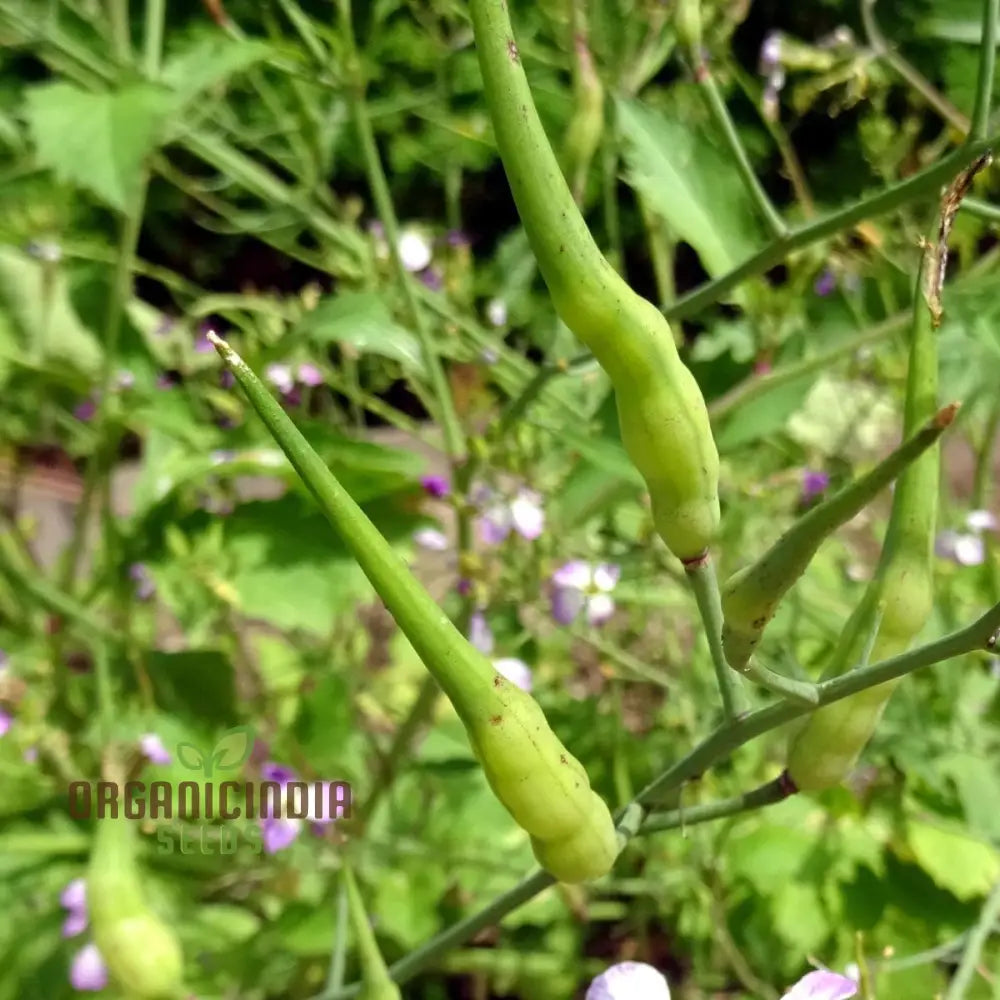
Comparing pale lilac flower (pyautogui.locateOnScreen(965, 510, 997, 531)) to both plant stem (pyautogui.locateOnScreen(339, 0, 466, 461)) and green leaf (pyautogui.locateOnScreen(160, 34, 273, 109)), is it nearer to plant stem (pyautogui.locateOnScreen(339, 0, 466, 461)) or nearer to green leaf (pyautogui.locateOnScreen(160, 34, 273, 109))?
plant stem (pyautogui.locateOnScreen(339, 0, 466, 461))

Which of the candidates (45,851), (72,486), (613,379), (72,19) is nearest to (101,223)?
(72,486)

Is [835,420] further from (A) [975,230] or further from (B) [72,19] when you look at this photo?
(B) [72,19]

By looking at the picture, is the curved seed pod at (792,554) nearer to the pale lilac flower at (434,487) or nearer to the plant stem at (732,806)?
the plant stem at (732,806)

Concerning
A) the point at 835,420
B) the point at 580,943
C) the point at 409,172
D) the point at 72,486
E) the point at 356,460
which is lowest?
the point at 580,943

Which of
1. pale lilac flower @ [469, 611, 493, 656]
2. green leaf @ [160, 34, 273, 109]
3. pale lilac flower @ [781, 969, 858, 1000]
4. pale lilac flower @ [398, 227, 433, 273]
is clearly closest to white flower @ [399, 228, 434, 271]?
pale lilac flower @ [398, 227, 433, 273]

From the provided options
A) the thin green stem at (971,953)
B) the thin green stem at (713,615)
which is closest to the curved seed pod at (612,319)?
the thin green stem at (713,615)
